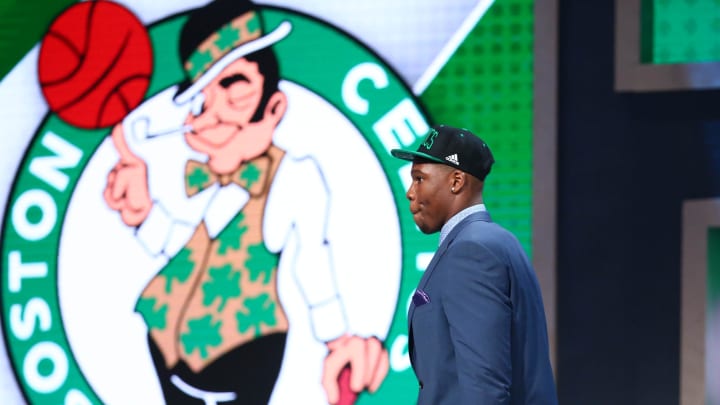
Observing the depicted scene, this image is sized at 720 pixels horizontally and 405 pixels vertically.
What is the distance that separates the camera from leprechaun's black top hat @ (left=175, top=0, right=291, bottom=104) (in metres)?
3.82

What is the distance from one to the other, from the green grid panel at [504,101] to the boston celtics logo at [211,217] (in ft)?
0.80

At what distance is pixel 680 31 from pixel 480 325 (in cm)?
191

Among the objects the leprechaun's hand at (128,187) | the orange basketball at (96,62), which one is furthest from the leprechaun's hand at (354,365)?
the orange basketball at (96,62)

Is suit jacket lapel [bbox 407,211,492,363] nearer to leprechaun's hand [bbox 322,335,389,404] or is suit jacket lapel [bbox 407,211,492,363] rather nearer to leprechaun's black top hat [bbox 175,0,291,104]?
leprechaun's hand [bbox 322,335,389,404]

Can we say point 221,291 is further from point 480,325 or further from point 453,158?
point 480,325

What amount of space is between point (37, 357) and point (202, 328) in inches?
29.2

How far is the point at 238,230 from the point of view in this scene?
3.82m

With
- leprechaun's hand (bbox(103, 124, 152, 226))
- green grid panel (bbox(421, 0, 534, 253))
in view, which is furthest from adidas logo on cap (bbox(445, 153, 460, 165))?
leprechaun's hand (bbox(103, 124, 152, 226))

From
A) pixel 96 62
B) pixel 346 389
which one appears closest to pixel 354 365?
pixel 346 389

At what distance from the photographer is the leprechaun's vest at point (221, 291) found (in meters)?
3.79

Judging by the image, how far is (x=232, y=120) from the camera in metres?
3.84

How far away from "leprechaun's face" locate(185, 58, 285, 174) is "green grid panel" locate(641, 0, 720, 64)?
1.45m

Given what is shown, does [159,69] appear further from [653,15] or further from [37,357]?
Result: [653,15]

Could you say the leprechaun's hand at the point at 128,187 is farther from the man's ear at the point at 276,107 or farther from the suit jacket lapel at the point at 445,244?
the suit jacket lapel at the point at 445,244
